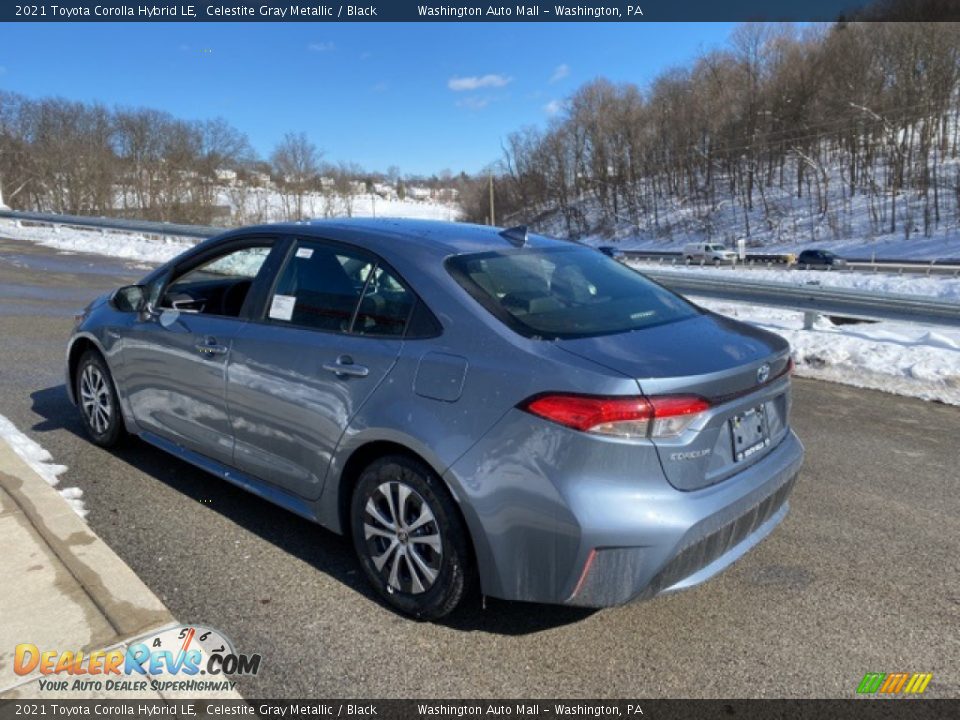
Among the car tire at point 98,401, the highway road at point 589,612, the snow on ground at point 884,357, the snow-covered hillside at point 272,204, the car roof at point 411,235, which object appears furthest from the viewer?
the snow-covered hillside at point 272,204

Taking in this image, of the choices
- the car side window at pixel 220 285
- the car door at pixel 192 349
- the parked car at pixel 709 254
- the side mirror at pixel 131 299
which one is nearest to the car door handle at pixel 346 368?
the car door at pixel 192 349

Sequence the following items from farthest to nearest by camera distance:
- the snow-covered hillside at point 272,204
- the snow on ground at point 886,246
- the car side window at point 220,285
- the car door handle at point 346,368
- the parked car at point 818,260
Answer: the snow-covered hillside at point 272,204
the snow on ground at point 886,246
the parked car at point 818,260
the car side window at point 220,285
the car door handle at point 346,368

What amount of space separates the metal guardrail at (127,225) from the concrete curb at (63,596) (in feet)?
56.4

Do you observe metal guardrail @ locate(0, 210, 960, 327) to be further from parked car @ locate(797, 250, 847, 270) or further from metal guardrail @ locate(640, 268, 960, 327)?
parked car @ locate(797, 250, 847, 270)

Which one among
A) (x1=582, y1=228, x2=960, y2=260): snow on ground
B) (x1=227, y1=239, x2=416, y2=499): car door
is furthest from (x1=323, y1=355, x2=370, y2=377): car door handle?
(x1=582, y1=228, x2=960, y2=260): snow on ground

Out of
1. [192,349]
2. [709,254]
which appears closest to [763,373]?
[192,349]

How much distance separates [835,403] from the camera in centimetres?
614

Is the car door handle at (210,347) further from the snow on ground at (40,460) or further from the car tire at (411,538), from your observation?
the car tire at (411,538)

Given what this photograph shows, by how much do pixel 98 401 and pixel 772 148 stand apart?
7018 cm

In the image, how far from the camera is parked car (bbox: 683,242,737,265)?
43.7 m

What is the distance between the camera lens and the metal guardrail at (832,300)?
24.5 ft

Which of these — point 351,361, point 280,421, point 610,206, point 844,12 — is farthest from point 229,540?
point 610,206

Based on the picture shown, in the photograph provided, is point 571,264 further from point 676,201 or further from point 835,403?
point 676,201

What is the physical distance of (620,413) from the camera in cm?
238
